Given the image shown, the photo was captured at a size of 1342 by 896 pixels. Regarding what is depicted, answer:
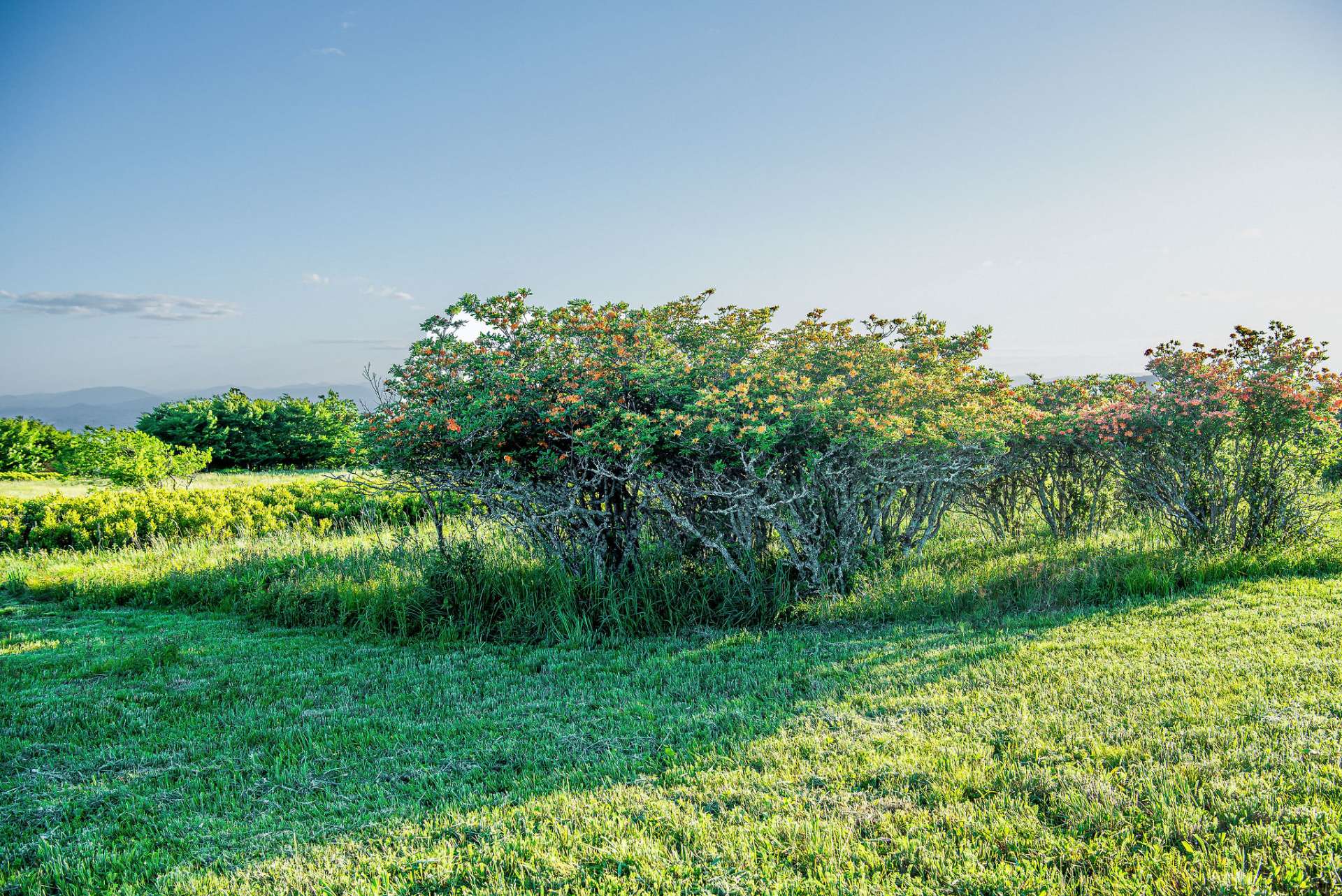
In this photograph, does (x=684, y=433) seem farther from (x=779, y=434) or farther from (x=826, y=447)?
(x=826, y=447)

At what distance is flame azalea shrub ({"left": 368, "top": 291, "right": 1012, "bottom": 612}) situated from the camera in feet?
22.0

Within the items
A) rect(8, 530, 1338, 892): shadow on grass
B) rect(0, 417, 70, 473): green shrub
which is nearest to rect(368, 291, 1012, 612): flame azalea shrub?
rect(8, 530, 1338, 892): shadow on grass

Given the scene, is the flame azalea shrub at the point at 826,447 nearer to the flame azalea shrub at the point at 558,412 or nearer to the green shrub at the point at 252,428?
the flame azalea shrub at the point at 558,412

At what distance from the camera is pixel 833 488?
24.2 feet

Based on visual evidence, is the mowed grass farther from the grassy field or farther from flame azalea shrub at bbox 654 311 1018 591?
the grassy field

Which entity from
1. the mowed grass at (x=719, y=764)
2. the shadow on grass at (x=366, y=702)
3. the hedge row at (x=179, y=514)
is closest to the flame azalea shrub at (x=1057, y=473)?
the shadow on grass at (x=366, y=702)

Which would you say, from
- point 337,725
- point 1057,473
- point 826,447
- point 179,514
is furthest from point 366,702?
point 179,514

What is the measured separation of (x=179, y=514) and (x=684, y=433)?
9869mm

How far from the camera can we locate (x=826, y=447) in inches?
279

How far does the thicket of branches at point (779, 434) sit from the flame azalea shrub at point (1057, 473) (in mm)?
64

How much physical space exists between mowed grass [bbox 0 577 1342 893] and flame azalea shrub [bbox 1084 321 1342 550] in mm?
2181

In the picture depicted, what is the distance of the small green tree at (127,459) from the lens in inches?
754

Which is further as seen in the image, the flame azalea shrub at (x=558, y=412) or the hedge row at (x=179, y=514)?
the hedge row at (x=179, y=514)

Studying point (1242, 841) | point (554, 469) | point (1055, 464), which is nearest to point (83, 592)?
point (554, 469)
